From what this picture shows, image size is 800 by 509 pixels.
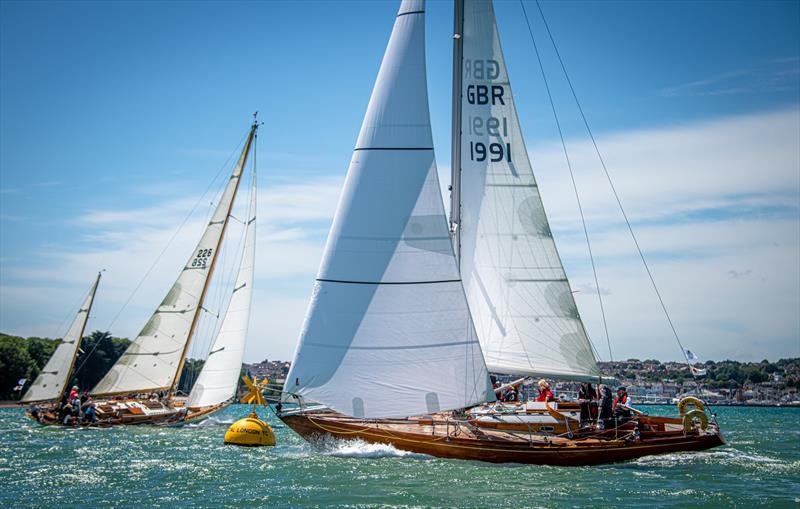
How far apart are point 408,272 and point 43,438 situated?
17.7m

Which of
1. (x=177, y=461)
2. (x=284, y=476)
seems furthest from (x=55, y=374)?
(x=284, y=476)

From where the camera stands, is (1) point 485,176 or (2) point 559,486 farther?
(1) point 485,176

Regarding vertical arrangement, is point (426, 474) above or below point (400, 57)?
below

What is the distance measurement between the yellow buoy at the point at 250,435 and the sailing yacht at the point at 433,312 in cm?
203

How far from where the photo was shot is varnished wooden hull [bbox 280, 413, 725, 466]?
1611cm

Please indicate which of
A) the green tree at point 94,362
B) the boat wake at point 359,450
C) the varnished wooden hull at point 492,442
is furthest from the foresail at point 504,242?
the green tree at point 94,362

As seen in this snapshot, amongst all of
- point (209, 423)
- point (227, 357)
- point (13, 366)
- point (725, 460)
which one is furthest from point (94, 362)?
point (725, 460)

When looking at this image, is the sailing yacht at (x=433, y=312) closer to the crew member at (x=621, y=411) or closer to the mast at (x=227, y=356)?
the crew member at (x=621, y=411)

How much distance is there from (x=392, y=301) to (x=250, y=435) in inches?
247

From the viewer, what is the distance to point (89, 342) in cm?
8138

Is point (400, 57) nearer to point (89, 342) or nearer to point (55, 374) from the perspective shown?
point (55, 374)

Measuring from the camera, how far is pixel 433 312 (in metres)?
16.0

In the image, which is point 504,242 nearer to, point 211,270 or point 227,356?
point 227,356

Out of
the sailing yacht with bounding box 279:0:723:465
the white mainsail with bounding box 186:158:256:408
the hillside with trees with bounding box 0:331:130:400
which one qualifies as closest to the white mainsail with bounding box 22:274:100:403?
the white mainsail with bounding box 186:158:256:408
